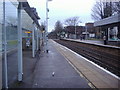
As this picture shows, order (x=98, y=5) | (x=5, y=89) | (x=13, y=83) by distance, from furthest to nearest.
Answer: (x=98, y=5) < (x=13, y=83) < (x=5, y=89)

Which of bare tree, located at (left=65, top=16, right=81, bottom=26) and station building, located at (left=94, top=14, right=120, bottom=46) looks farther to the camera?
bare tree, located at (left=65, top=16, right=81, bottom=26)

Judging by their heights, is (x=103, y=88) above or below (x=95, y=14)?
below

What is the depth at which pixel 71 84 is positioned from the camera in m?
6.41

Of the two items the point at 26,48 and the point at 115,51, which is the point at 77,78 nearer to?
the point at 115,51

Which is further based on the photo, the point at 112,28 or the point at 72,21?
the point at 72,21

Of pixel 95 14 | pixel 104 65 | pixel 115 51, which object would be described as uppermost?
pixel 95 14

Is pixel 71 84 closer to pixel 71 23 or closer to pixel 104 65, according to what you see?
pixel 104 65

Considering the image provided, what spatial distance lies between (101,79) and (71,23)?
100m

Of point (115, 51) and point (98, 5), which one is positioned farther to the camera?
point (98, 5)

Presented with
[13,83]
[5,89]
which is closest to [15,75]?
[13,83]

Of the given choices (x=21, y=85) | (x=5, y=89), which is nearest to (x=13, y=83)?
(x=21, y=85)

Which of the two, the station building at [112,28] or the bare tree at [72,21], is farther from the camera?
the bare tree at [72,21]

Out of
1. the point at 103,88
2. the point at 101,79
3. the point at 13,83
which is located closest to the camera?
the point at 103,88

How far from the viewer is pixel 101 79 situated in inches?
279
